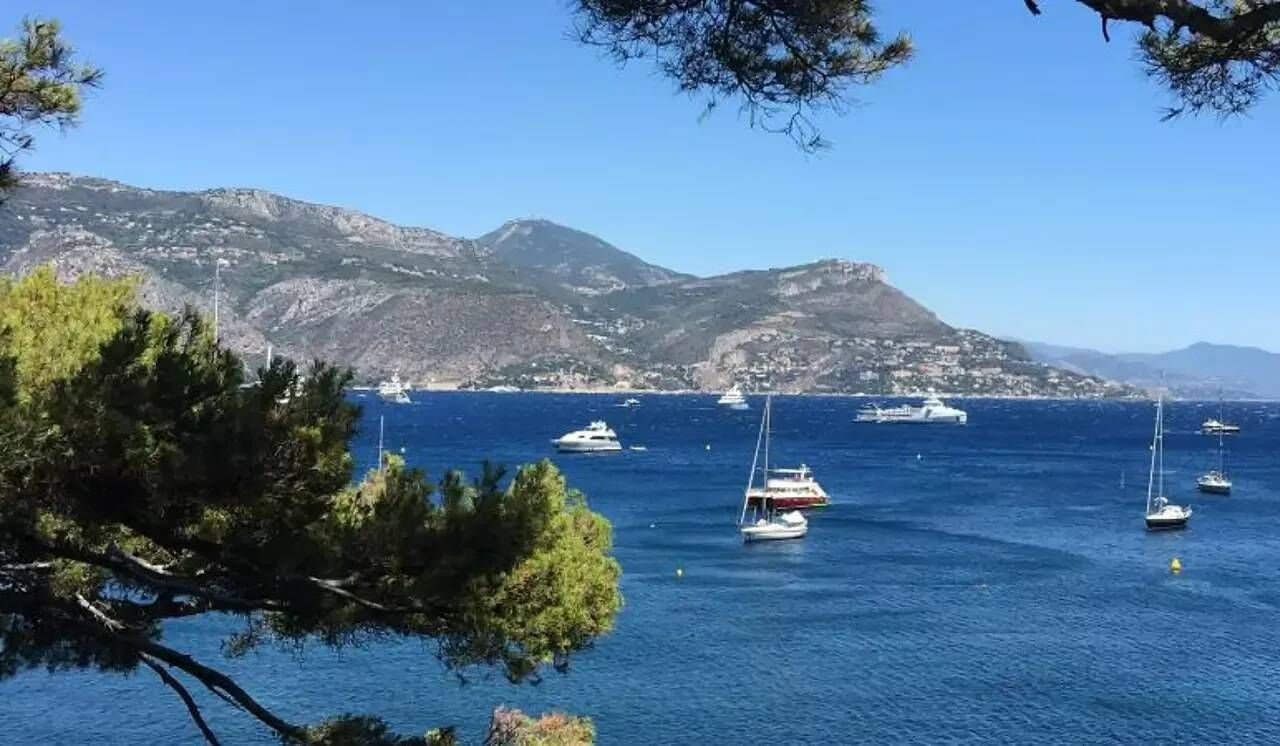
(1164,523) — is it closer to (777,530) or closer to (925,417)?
(777,530)

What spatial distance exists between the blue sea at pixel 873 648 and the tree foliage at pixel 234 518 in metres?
1.45

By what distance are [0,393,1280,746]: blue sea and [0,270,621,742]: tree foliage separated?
4.75 ft

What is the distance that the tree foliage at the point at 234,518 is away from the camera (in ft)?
20.8

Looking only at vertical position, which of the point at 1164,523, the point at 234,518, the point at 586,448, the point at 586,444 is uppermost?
the point at 234,518

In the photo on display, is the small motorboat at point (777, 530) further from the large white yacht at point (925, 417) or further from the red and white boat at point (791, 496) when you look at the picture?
the large white yacht at point (925, 417)

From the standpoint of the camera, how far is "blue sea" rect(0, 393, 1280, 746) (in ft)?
76.0

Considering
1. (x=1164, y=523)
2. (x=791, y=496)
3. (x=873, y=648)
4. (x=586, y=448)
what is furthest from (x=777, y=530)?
(x=586, y=448)

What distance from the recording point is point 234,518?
280 inches

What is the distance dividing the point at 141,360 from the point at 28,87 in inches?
64.6

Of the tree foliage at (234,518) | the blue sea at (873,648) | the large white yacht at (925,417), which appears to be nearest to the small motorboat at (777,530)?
the blue sea at (873,648)

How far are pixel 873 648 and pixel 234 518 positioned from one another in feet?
80.2

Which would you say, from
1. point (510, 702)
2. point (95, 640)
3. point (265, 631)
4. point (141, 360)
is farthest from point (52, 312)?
point (510, 702)

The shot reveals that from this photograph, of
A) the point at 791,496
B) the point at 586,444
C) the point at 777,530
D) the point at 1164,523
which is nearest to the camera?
the point at 777,530

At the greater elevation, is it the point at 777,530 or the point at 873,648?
the point at 777,530
